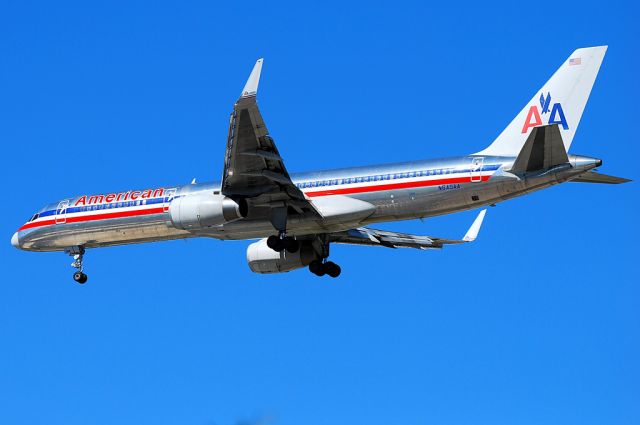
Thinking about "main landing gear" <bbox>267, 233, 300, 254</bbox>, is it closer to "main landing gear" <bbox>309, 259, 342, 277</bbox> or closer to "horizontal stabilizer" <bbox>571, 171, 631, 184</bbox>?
"main landing gear" <bbox>309, 259, 342, 277</bbox>

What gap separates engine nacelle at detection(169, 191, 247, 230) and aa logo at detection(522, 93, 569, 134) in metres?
10.7

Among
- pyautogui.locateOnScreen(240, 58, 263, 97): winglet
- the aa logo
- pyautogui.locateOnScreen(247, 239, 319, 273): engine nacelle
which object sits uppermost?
pyautogui.locateOnScreen(240, 58, 263, 97): winglet

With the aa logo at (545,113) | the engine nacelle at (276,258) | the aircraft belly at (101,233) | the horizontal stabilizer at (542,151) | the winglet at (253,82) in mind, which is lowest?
the engine nacelle at (276,258)

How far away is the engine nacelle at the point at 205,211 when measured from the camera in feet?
139

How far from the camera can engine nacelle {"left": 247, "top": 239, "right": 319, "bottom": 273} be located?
48188mm

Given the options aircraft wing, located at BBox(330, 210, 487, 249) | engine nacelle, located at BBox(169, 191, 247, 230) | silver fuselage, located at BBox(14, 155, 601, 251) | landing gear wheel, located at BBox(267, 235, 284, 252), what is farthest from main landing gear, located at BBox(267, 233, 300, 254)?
aircraft wing, located at BBox(330, 210, 487, 249)

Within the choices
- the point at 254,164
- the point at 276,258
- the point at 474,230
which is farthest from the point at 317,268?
the point at 254,164

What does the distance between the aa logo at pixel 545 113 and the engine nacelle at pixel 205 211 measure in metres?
10.7

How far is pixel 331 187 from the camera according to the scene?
4369 cm

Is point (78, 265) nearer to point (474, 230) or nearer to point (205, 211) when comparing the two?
point (205, 211)

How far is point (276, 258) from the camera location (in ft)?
159

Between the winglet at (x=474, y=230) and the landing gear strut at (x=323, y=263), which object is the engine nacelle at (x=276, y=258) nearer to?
the landing gear strut at (x=323, y=263)

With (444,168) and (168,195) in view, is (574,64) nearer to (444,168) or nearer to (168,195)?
(444,168)

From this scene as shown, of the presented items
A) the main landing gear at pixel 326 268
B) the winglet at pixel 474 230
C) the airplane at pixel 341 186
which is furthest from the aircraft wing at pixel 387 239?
the airplane at pixel 341 186
